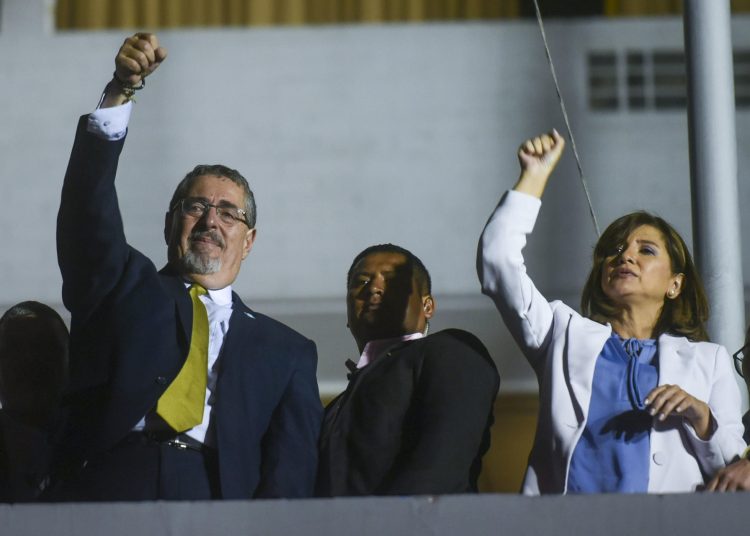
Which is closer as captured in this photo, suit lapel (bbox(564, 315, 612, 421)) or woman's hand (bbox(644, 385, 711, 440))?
woman's hand (bbox(644, 385, 711, 440))

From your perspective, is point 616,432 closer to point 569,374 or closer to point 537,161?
point 569,374

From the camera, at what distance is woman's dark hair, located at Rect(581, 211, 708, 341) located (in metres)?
2.92

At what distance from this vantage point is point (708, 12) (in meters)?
3.49

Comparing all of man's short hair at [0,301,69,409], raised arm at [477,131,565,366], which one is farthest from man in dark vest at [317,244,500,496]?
man's short hair at [0,301,69,409]

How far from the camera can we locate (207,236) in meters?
2.90

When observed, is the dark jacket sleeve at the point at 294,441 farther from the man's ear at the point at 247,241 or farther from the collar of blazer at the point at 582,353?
the collar of blazer at the point at 582,353

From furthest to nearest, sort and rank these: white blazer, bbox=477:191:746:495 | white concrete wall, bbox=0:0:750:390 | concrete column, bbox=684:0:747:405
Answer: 1. white concrete wall, bbox=0:0:750:390
2. concrete column, bbox=684:0:747:405
3. white blazer, bbox=477:191:746:495

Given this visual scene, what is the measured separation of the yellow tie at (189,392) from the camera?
8.65 ft

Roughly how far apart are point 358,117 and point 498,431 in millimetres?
2446

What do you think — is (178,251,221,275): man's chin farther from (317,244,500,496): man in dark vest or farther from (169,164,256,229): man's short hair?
(317,244,500,496): man in dark vest

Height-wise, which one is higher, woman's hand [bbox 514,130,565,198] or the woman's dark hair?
woman's hand [bbox 514,130,565,198]

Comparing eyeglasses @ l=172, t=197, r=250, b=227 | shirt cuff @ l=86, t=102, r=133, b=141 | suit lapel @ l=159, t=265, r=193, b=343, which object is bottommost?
suit lapel @ l=159, t=265, r=193, b=343

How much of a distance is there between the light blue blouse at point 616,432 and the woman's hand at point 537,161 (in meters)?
0.36

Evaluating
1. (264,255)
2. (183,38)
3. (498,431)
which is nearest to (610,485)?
(498,431)
